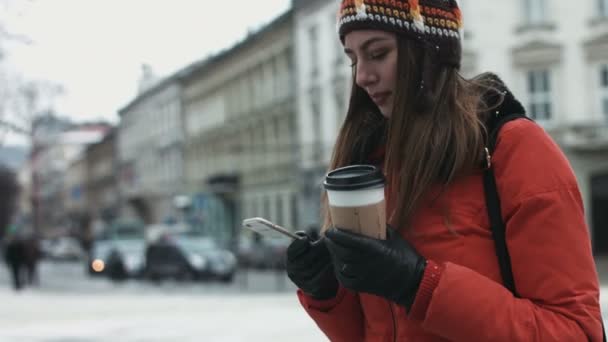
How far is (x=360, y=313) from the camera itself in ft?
6.83

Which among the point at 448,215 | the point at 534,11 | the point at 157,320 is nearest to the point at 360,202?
the point at 448,215

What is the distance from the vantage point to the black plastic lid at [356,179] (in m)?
1.63

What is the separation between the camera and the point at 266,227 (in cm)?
194

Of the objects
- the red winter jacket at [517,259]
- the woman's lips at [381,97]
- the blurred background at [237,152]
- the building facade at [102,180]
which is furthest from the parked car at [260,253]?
the red winter jacket at [517,259]

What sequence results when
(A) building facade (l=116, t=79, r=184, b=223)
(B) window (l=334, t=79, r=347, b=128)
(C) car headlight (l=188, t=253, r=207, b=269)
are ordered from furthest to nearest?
(A) building facade (l=116, t=79, r=184, b=223) → (B) window (l=334, t=79, r=347, b=128) → (C) car headlight (l=188, t=253, r=207, b=269)

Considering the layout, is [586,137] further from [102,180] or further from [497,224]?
[102,180]

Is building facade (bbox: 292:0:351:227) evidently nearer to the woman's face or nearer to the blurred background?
the blurred background

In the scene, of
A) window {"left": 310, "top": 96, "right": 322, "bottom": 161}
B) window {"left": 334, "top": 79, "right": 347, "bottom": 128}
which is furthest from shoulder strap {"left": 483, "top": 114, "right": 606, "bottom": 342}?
window {"left": 310, "top": 96, "right": 322, "bottom": 161}

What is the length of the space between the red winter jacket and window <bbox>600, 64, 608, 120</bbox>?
29.4 metres

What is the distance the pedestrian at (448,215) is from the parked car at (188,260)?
27.0 meters

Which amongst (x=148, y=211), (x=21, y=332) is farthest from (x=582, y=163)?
(x=148, y=211)

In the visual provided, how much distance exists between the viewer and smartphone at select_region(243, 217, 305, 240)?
1.90m

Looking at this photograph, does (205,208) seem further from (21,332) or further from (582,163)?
(21,332)

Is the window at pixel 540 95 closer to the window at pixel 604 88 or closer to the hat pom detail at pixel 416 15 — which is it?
the window at pixel 604 88
